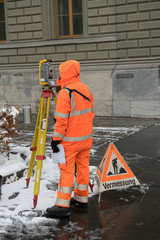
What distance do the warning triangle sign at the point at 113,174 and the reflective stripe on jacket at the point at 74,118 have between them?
63 cm

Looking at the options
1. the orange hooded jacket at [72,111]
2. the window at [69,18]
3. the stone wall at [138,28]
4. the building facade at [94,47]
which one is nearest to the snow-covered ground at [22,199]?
the orange hooded jacket at [72,111]

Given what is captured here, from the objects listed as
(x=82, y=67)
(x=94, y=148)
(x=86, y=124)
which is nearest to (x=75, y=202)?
(x=86, y=124)

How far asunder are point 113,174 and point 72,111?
4.11ft

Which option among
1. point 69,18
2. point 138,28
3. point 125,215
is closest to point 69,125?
point 125,215

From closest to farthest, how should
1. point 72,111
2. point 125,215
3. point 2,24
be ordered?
point 72,111 → point 125,215 → point 2,24

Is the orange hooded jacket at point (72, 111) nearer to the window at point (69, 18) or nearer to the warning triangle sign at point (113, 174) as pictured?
the warning triangle sign at point (113, 174)

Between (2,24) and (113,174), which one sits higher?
(2,24)

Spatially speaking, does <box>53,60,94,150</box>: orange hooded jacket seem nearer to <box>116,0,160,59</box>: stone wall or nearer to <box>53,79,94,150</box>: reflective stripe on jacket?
<box>53,79,94,150</box>: reflective stripe on jacket

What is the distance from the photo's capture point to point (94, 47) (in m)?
12.4

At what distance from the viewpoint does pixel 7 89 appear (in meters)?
14.0

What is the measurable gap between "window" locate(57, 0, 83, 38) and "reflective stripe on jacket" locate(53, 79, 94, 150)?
Result: 9.52 metres

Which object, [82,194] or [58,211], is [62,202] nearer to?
[58,211]

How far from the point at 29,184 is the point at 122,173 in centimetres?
141

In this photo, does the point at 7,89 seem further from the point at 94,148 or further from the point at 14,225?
A: the point at 14,225
